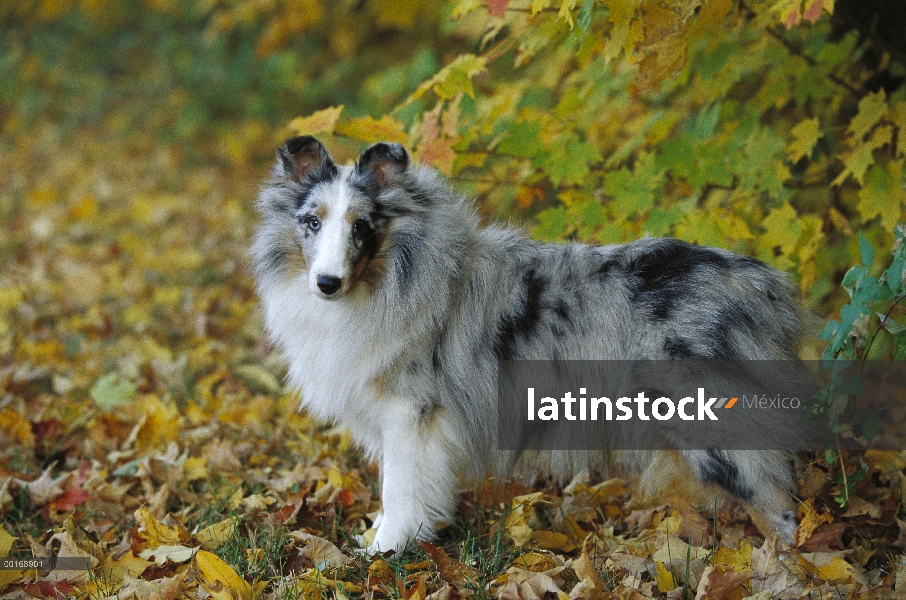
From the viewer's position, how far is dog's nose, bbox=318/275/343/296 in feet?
10.1

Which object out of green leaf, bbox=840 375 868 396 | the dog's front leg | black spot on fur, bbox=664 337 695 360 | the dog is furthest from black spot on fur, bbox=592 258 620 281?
green leaf, bbox=840 375 868 396

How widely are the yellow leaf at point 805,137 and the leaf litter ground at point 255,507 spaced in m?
1.53

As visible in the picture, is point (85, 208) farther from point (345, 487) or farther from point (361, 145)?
point (345, 487)

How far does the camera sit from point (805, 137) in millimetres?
4031

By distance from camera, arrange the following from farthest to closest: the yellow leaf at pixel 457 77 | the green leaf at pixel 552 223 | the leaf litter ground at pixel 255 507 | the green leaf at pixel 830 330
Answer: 1. the green leaf at pixel 552 223
2. the yellow leaf at pixel 457 77
3. the leaf litter ground at pixel 255 507
4. the green leaf at pixel 830 330

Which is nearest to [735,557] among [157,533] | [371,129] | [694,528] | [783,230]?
[694,528]

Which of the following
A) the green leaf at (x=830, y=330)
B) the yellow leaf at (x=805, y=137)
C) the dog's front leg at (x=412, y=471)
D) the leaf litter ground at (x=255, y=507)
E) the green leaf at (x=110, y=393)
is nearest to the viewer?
the green leaf at (x=830, y=330)

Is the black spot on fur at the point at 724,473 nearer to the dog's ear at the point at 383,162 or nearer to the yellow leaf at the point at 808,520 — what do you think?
the yellow leaf at the point at 808,520

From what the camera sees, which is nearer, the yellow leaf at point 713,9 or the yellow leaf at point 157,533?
the yellow leaf at point 713,9

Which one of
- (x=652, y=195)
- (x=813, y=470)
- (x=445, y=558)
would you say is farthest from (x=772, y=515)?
(x=652, y=195)

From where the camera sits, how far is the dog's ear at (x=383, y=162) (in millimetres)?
3270

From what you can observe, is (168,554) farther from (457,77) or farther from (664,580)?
(457,77)

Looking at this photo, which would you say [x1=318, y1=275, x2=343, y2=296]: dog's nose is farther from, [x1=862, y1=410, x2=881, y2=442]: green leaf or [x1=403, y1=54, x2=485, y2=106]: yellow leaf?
[x1=862, y1=410, x2=881, y2=442]: green leaf

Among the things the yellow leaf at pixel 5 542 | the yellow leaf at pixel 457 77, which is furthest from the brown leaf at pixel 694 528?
the yellow leaf at pixel 5 542
